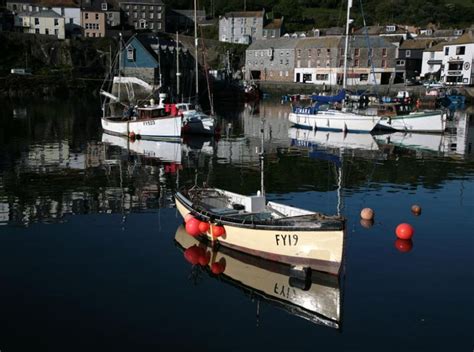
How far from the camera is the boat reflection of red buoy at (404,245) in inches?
720

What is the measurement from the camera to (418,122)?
4984cm

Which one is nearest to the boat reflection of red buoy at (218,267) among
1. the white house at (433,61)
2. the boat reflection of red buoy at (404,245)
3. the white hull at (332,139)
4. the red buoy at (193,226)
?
the red buoy at (193,226)

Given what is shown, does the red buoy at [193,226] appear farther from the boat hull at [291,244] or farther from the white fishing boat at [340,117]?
the white fishing boat at [340,117]

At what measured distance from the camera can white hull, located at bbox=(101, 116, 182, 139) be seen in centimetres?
4231

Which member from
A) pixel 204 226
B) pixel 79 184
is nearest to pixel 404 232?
pixel 204 226

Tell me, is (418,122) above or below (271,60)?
below

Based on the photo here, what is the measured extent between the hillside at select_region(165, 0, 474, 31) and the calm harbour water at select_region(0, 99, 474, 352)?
105927 mm

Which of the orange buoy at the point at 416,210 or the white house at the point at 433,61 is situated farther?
the white house at the point at 433,61

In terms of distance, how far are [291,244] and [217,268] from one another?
2.54 m

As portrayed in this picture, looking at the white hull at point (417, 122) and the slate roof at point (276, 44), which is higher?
the slate roof at point (276, 44)

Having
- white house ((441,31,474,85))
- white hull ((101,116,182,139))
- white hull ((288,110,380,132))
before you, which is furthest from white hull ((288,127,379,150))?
white house ((441,31,474,85))

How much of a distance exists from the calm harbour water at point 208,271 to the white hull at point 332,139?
6.15 metres

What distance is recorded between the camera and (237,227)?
1666 cm

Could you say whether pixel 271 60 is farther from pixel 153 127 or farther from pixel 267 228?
pixel 267 228
